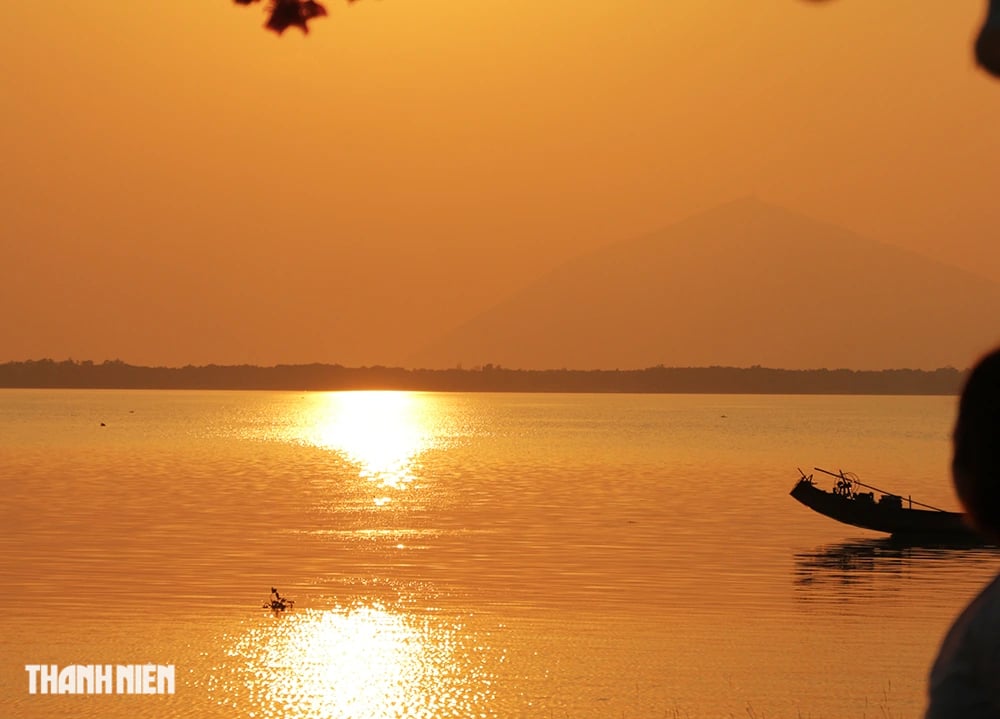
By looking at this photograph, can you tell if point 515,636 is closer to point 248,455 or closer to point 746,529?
point 746,529

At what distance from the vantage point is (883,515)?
61375mm

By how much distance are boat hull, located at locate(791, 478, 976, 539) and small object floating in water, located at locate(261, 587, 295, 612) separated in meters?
26.5

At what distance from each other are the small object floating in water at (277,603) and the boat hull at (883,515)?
2650 cm

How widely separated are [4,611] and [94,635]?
4787 millimetres

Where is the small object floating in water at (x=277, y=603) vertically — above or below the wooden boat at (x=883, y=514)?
below

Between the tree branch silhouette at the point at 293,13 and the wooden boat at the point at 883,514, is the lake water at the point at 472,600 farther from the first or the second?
the tree branch silhouette at the point at 293,13

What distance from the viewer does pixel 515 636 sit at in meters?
36.3

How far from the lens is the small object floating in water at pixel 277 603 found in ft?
132

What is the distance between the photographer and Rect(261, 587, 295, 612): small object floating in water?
1582 inches

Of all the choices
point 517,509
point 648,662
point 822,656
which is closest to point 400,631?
point 648,662

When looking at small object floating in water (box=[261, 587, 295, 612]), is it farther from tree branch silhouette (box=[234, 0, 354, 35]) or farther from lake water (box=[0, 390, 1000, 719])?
tree branch silhouette (box=[234, 0, 354, 35])

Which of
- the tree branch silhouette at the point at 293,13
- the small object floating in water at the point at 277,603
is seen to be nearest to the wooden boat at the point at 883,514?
the small object floating in water at the point at 277,603

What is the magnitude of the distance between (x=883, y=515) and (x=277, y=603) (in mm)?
29846

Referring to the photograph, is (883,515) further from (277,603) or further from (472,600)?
(277,603)
